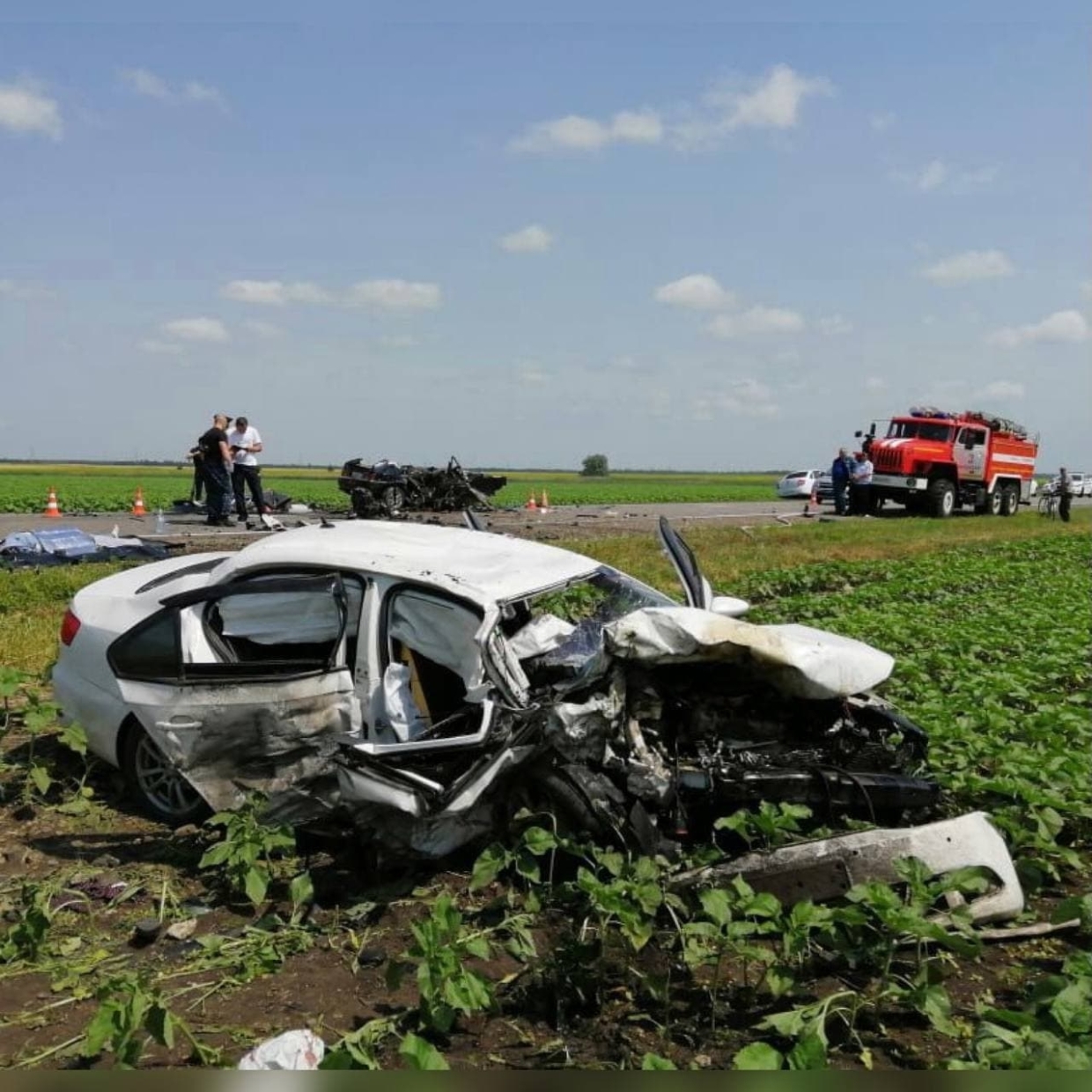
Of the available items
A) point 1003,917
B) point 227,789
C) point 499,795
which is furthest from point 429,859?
point 1003,917

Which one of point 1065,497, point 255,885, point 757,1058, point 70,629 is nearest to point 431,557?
point 255,885

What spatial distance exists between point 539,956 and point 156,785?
2679 millimetres

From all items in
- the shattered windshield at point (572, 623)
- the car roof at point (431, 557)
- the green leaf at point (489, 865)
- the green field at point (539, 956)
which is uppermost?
the car roof at point (431, 557)

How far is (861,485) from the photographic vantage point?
30.5 metres

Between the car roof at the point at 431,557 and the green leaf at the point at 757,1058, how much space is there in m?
2.55

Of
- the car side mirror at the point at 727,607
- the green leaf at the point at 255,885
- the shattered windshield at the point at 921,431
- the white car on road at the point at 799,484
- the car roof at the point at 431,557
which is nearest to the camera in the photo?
the green leaf at the point at 255,885

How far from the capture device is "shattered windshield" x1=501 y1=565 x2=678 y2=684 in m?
5.67

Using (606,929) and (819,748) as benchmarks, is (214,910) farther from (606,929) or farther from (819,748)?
(819,748)

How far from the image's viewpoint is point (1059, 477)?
3322cm

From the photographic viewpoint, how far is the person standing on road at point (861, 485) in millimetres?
30000

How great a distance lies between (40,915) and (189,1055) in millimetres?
1136

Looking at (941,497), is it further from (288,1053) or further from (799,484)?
(288,1053)

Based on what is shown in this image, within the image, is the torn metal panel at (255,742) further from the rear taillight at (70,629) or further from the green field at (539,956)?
the rear taillight at (70,629)

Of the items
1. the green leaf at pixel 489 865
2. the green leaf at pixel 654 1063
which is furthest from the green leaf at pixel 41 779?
the green leaf at pixel 654 1063
